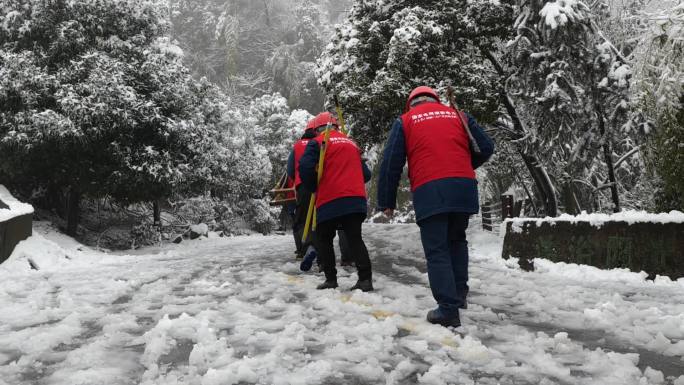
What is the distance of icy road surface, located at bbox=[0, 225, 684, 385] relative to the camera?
289 centimetres

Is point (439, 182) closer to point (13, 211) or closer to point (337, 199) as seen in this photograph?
point (337, 199)

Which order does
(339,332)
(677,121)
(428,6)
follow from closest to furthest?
(339,332) → (677,121) → (428,6)

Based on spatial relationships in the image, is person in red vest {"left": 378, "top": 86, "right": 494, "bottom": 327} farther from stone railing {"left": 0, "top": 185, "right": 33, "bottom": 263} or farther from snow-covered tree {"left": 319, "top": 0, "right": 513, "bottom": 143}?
stone railing {"left": 0, "top": 185, "right": 33, "bottom": 263}

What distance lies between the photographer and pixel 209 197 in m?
25.8

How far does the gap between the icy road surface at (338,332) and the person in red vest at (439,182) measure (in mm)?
350

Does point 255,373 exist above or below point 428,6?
below

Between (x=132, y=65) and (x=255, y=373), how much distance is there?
1352cm

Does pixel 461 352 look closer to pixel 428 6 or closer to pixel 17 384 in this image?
pixel 17 384

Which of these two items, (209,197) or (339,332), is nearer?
(339,332)

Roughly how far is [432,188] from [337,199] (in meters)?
1.59

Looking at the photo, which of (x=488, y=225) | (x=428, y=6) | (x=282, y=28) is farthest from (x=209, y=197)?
(x=282, y=28)

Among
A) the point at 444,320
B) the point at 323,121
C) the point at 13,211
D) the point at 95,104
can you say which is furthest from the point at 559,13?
the point at 95,104

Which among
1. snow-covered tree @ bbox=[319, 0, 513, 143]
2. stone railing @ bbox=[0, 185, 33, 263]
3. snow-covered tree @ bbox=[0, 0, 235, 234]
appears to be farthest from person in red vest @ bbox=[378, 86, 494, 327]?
snow-covered tree @ bbox=[0, 0, 235, 234]

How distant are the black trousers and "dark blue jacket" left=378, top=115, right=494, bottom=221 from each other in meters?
1.07
